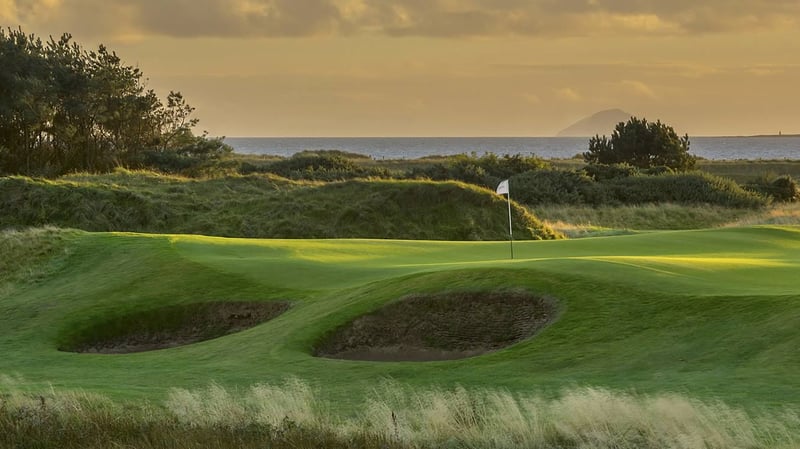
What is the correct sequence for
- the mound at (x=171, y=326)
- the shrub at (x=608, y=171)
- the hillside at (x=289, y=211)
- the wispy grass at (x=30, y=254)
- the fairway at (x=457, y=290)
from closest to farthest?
1. the fairway at (x=457, y=290)
2. the mound at (x=171, y=326)
3. the wispy grass at (x=30, y=254)
4. the hillside at (x=289, y=211)
5. the shrub at (x=608, y=171)

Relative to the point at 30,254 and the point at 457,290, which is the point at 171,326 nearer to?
the point at 457,290

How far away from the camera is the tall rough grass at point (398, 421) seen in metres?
8.23

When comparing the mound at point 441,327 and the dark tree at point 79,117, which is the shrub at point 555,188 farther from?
the mound at point 441,327

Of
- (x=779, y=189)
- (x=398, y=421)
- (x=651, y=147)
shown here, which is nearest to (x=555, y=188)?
(x=779, y=189)

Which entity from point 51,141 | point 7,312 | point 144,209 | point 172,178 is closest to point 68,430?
point 7,312

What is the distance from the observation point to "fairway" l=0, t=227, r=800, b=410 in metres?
11.2

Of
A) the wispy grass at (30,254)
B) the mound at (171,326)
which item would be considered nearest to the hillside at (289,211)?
the wispy grass at (30,254)

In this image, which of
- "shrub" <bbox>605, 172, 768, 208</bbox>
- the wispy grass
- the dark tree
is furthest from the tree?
the wispy grass

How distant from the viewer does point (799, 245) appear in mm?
26469

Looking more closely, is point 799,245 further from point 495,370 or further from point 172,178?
point 172,178

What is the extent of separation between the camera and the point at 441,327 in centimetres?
1498

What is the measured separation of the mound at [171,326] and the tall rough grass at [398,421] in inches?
282

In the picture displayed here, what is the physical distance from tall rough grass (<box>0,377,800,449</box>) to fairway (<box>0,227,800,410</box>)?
88cm

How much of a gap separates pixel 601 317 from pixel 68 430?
291 inches
